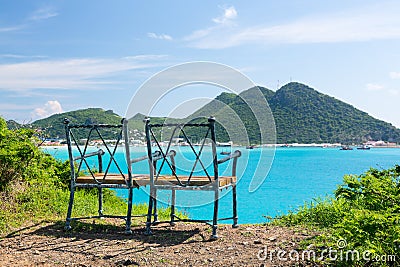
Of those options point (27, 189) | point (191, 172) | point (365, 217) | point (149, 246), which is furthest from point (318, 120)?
point (365, 217)

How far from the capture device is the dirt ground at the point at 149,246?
438 centimetres

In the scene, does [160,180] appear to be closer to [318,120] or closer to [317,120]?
[317,120]

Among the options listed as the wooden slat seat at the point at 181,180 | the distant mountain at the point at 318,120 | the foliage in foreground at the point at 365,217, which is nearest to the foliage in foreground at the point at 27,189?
the wooden slat seat at the point at 181,180

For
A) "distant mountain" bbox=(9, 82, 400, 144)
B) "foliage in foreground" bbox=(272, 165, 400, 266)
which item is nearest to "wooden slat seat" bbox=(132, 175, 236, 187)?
"foliage in foreground" bbox=(272, 165, 400, 266)

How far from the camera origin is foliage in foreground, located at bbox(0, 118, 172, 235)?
618cm

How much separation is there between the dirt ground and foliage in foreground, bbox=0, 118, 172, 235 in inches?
16.8

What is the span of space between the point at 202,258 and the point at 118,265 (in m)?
0.81

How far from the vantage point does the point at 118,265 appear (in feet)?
14.1

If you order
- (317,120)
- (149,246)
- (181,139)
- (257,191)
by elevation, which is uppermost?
(317,120)

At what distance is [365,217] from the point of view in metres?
3.94

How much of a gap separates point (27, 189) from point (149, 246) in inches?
117

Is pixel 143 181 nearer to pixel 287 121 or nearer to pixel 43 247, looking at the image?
pixel 43 247

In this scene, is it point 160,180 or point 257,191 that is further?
point 257,191

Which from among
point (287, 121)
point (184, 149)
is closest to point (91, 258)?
point (184, 149)
